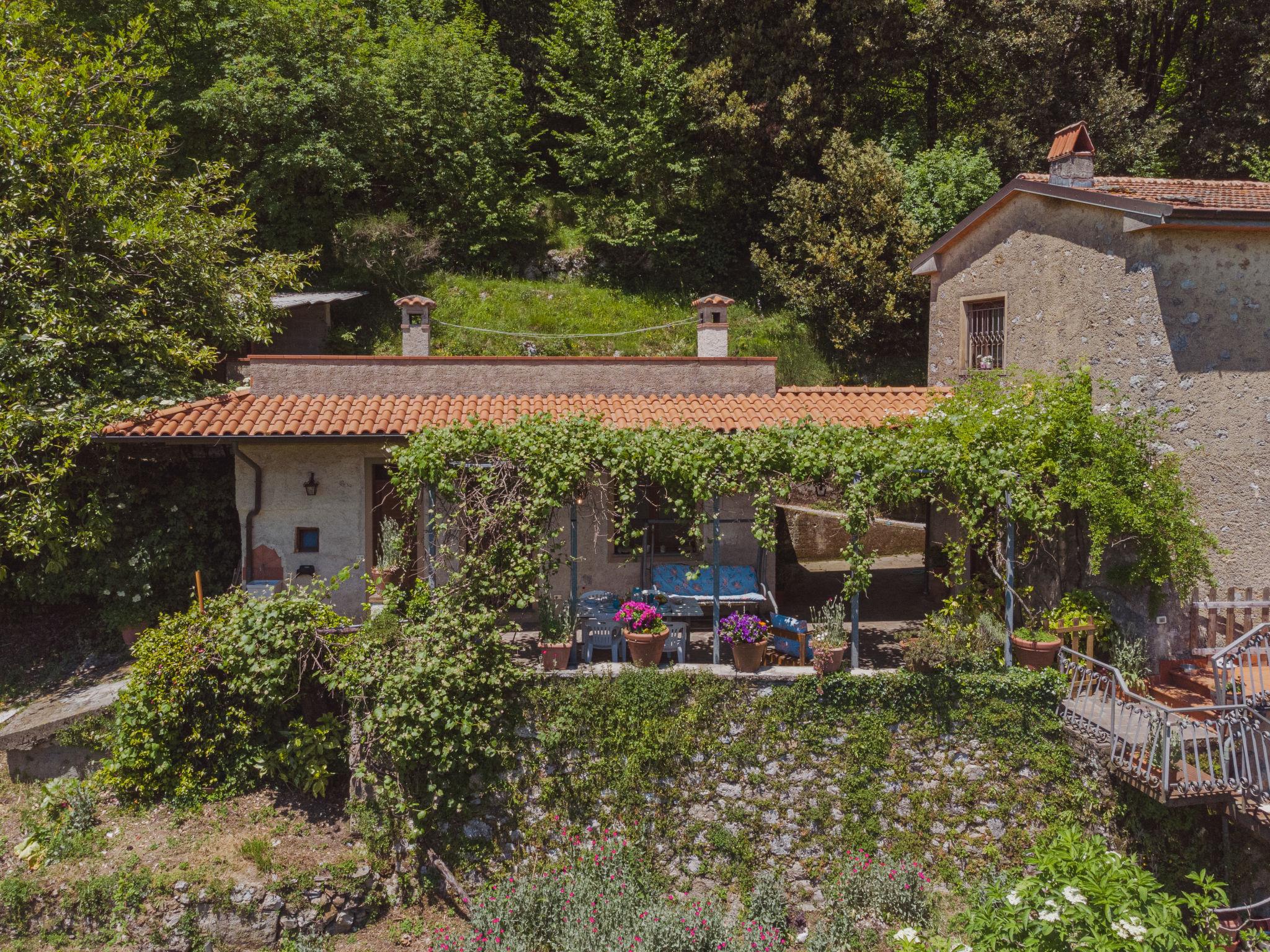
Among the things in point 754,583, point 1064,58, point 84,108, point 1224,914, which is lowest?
point 1224,914

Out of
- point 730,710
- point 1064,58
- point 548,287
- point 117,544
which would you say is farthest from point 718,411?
point 1064,58

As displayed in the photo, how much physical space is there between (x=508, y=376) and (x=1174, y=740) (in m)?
9.63

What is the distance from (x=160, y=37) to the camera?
21734mm

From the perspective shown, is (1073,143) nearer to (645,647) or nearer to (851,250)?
(851,250)

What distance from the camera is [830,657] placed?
873cm

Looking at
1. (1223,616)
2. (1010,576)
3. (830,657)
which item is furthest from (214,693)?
(1223,616)

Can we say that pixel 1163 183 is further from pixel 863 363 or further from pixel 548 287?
pixel 548 287

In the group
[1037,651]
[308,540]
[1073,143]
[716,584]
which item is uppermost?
[1073,143]

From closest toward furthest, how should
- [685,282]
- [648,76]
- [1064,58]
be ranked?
[1064,58]
[648,76]
[685,282]

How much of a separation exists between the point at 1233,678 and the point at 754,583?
17.4 ft

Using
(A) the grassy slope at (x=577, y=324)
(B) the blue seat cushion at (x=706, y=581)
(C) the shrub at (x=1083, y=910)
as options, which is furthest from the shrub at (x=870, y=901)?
(A) the grassy slope at (x=577, y=324)

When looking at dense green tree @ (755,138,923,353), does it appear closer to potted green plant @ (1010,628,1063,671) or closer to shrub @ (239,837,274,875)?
potted green plant @ (1010,628,1063,671)

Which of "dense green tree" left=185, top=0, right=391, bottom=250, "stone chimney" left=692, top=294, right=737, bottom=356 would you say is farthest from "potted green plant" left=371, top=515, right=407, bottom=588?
"dense green tree" left=185, top=0, right=391, bottom=250

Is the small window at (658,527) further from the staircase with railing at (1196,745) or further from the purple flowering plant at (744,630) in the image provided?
the staircase with railing at (1196,745)
